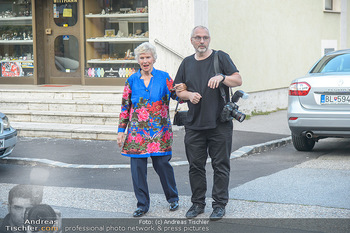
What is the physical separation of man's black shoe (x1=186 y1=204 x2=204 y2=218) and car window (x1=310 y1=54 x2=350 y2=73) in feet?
14.5

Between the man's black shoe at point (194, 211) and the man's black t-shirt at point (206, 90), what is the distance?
80cm

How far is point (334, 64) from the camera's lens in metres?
9.76

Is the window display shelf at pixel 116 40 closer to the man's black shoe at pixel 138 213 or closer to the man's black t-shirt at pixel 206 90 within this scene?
the man's black t-shirt at pixel 206 90

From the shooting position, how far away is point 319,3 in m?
19.1

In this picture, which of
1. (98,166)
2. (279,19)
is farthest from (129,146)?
(279,19)

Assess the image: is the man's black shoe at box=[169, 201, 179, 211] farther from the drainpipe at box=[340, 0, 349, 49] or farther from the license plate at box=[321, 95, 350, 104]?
the drainpipe at box=[340, 0, 349, 49]

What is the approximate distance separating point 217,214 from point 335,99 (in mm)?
3892

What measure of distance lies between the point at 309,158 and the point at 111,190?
3.62 metres

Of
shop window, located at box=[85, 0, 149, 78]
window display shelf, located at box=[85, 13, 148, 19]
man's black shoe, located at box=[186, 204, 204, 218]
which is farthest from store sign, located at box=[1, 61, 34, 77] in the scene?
man's black shoe, located at box=[186, 204, 204, 218]

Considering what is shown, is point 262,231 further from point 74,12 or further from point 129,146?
point 74,12

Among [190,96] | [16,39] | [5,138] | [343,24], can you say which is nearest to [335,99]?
[190,96]

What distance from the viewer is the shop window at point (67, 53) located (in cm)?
1511

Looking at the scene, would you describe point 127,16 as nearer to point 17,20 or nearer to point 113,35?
point 113,35

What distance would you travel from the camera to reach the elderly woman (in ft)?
20.2
